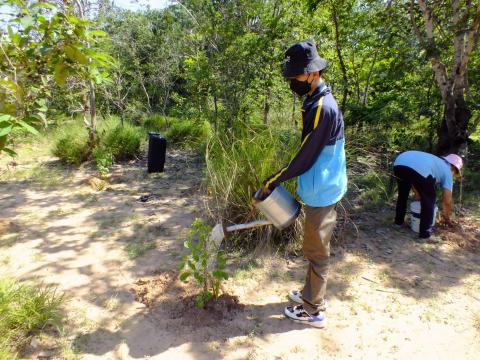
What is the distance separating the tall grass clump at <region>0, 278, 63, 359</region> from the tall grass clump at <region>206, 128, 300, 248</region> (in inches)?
68.8

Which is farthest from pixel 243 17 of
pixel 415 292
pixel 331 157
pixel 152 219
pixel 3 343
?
pixel 3 343

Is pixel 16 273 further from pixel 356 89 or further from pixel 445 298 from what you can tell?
pixel 356 89

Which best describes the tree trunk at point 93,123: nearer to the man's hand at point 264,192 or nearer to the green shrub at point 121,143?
the green shrub at point 121,143

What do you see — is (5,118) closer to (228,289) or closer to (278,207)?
(278,207)

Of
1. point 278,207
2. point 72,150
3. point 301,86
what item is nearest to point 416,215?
point 278,207

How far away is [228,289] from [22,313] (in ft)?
4.84

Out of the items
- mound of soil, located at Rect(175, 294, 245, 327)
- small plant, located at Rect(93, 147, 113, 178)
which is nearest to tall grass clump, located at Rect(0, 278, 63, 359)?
mound of soil, located at Rect(175, 294, 245, 327)

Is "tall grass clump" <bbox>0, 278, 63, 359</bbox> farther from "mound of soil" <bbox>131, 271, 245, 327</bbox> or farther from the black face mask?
the black face mask

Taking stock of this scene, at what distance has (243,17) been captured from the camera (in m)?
5.40

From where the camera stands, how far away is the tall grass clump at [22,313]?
2225mm

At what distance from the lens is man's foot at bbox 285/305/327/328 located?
2584 millimetres

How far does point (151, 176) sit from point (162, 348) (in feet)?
12.7

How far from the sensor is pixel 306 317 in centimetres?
→ 262

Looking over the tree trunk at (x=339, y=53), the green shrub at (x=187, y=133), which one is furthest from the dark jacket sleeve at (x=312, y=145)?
the green shrub at (x=187, y=133)
